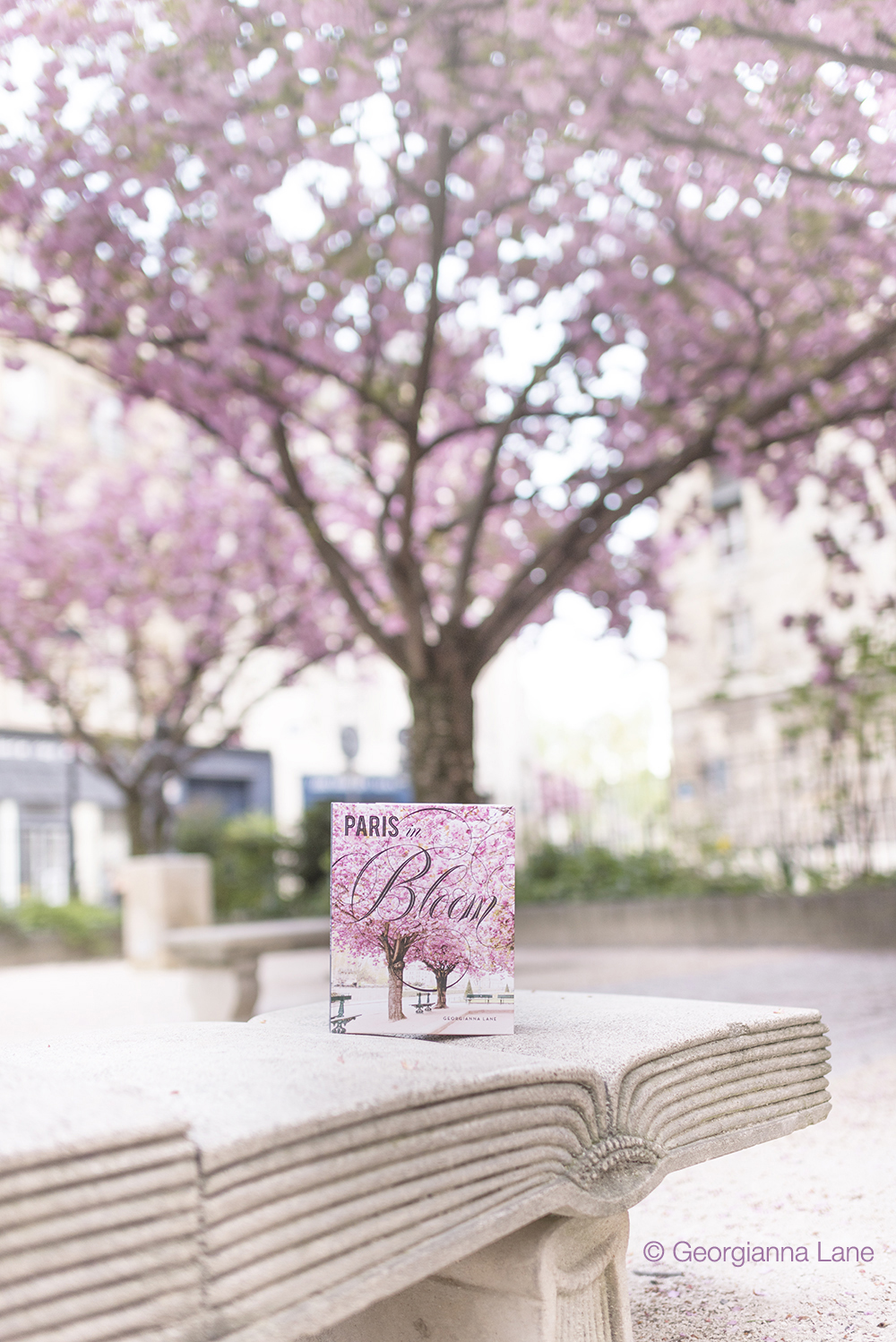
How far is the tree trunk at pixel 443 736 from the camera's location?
7.77 m

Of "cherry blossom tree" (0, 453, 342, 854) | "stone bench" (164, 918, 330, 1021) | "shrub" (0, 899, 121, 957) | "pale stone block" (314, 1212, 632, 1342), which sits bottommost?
"shrub" (0, 899, 121, 957)

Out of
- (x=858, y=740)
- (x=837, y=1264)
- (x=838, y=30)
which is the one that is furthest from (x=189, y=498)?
(x=837, y=1264)

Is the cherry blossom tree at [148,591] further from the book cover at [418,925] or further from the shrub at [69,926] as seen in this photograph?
the book cover at [418,925]

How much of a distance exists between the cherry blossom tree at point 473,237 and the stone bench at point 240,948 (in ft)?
5.34

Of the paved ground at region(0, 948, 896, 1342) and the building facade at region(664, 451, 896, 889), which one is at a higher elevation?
the building facade at region(664, 451, 896, 889)

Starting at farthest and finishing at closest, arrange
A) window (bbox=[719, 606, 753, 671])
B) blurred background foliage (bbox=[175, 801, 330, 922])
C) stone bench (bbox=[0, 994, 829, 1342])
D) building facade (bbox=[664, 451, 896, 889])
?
window (bbox=[719, 606, 753, 671]), blurred background foliage (bbox=[175, 801, 330, 922]), building facade (bbox=[664, 451, 896, 889]), stone bench (bbox=[0, 994, 829, 1342])

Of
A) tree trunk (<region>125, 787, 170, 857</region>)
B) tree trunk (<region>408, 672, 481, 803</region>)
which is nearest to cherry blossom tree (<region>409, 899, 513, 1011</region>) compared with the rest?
tree trunk (<region>408, 672, 481, 803</region>)

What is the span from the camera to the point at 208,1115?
121cm

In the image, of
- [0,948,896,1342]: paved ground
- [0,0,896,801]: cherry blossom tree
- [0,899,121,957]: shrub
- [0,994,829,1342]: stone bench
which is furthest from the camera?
[0,899,121,957]: shrub

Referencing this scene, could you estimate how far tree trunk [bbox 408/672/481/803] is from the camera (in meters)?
7.77

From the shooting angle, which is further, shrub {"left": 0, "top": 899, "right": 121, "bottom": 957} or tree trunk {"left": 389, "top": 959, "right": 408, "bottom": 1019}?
shrub {"left": 0, "top": 899, "right": 121, "bottom": 957}

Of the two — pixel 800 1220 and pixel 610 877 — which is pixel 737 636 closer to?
pixel 610 877

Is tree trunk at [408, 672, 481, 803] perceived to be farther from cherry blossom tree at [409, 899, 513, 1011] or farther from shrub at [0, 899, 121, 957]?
shrub at [0, 899, 121, 957]

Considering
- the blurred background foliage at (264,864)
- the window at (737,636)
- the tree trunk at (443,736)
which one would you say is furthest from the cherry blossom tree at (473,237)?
the window at (737,636)
